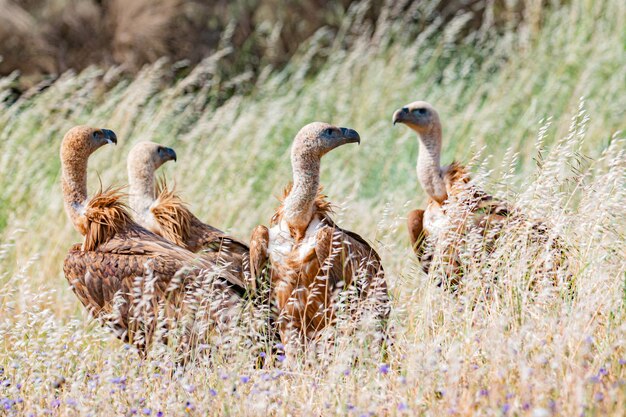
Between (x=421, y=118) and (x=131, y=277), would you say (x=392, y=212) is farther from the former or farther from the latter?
(x=131, y=277)

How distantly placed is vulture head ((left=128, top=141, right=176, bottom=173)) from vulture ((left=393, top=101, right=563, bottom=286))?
1506 mm

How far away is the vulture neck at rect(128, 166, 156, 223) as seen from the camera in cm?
605

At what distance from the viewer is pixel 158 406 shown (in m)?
3.58

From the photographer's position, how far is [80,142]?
18.2 ft

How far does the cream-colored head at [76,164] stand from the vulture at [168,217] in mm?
302

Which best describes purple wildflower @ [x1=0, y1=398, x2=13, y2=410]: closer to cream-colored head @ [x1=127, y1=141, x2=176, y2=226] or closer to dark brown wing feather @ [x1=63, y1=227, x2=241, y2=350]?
dark brown wing feather @ [x1=63, y1=227, x2=241, y2=350]

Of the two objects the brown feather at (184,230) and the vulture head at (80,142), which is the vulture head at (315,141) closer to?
the brown feather at (184,230)

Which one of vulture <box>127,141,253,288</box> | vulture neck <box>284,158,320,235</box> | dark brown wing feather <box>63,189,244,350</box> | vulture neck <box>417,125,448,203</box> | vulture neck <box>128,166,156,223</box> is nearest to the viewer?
dark brown wing feather <box>63,189,244,350</box>

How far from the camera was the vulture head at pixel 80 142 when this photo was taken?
5527 mm

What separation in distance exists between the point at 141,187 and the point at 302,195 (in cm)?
160

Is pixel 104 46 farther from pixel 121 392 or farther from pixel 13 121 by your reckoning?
pixel 121 392

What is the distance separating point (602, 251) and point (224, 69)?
24.0 feet

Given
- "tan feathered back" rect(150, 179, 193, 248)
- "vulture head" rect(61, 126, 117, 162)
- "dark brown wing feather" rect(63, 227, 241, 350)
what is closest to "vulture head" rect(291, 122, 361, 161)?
"dark brown wing feather" rect(63, 227, 241, 350)

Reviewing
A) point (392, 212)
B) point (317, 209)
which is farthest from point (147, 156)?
point (392, 212)
